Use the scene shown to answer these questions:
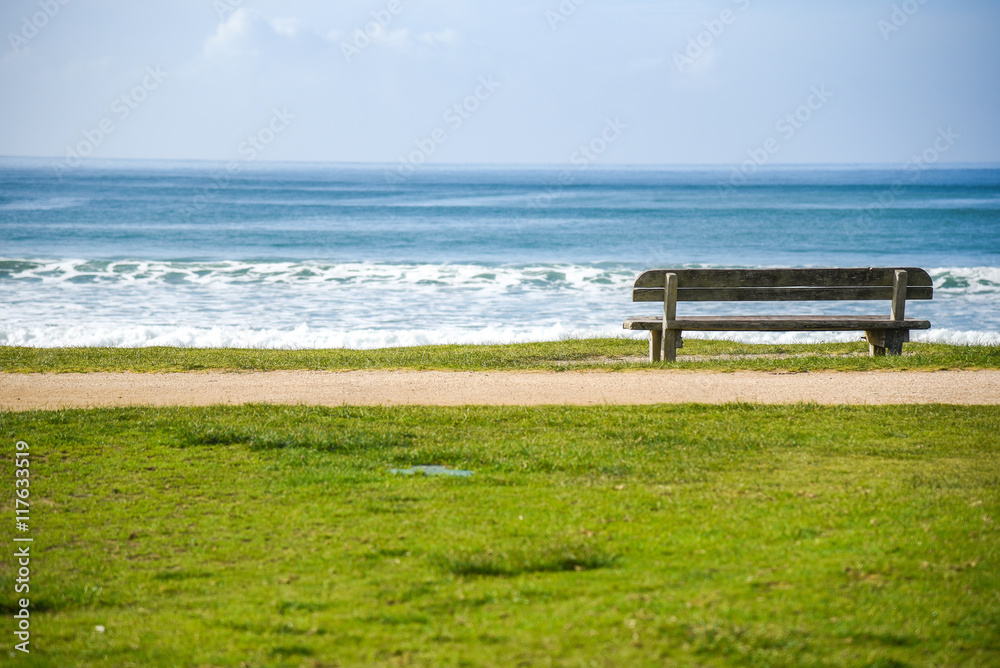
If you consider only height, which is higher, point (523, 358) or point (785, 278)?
point (785, 278)

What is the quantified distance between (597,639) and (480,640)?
1.62 feet

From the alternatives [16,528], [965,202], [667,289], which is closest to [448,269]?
[667,289]

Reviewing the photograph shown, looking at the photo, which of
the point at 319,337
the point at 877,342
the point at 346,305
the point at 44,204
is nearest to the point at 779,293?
the point at 877,342

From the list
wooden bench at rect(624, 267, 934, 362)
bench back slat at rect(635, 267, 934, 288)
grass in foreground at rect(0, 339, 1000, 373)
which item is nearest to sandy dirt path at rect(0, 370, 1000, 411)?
grass in foreground at rect(0, 339, 1000, 373)

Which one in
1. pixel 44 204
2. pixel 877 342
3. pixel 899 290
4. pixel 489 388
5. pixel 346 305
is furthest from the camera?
pixel 44 204

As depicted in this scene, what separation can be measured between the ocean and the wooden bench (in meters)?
4.76

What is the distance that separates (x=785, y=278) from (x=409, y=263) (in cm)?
2246

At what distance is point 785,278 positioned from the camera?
11430 mm

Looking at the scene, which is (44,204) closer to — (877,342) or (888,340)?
(877,342)

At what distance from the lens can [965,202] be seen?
80750mm

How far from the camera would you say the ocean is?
17.9 meters

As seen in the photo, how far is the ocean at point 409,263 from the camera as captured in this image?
17859 millimetres

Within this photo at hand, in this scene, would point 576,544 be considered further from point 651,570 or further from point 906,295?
point 906,295

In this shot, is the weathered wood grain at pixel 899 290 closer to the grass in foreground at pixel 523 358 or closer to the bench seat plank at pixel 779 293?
the bench seat plank at pixel 779 293
